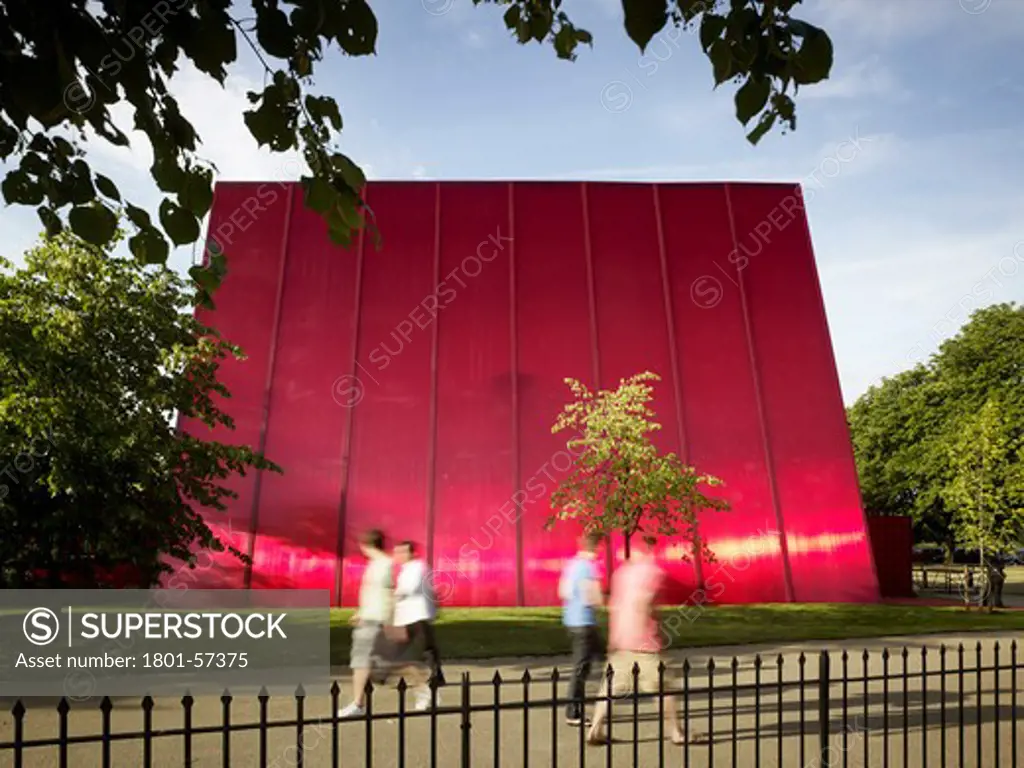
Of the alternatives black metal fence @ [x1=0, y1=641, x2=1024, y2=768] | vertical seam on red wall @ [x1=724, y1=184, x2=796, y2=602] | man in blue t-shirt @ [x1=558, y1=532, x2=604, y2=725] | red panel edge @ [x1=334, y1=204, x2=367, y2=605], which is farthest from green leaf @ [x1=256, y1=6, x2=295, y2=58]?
vertical seam on red wall @ [x1=724, y1=184, x2=796, y2=602]

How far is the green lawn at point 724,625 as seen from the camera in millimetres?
14578

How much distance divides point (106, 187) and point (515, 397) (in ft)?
67.2

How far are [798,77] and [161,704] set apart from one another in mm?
8756

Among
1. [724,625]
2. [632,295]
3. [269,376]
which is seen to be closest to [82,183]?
[724,625]

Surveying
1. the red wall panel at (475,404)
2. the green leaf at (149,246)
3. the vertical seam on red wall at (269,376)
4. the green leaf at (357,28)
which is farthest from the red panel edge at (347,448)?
the green leaf at (357,28)

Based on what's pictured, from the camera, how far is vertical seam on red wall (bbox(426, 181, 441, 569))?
22.6 m

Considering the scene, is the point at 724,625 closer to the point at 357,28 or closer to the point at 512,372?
the point at 512,372

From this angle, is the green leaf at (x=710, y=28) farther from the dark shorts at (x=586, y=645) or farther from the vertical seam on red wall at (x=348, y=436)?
the vertical seam on red wall at (x=348, y=436)

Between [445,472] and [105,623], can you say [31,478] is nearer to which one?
[105,623]

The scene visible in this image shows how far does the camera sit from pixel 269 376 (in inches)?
958

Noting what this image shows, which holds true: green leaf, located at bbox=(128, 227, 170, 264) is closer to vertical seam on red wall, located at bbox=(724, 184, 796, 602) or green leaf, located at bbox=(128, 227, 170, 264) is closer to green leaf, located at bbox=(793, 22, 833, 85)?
green leaf, located at bbox=(793, 22, 833, 85)

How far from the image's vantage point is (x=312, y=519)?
2247cm

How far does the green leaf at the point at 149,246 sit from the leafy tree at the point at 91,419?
8.10 metres

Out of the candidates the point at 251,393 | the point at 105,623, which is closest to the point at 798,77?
the point at 105,623
